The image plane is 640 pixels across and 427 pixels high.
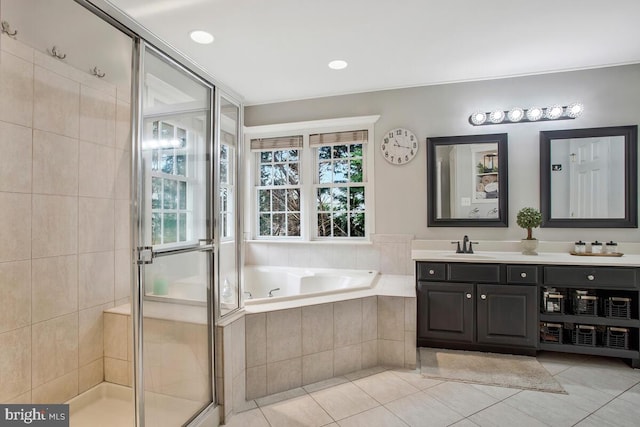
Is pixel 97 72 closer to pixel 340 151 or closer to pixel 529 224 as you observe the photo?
pixel 340 151

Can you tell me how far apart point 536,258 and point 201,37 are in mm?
3214

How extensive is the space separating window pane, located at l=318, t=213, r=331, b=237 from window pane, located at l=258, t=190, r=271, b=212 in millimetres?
676

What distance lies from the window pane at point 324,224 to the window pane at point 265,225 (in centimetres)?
64

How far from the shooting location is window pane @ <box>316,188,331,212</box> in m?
3.94

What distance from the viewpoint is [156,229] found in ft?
5.01

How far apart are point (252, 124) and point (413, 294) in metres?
2.75

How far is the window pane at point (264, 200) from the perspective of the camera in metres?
4.15

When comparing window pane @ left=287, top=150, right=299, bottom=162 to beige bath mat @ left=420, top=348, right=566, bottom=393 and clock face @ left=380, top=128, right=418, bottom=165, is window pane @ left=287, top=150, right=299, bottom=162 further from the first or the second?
beige bath mat @ left=420, top=348, right=566, bottom=393

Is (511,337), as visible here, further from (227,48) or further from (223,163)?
(227,48)

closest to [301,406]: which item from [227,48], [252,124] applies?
[227,48]

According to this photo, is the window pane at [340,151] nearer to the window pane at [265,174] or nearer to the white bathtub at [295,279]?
the window pane at [265,174]

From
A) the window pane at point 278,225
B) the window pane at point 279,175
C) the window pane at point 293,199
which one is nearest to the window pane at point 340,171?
the window pane at point 293,199

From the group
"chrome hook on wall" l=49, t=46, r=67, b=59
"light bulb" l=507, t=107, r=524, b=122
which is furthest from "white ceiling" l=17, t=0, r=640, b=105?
"chrome hook on wall" l=49, t=46, r=67, b=59

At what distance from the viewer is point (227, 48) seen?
2.75 m
